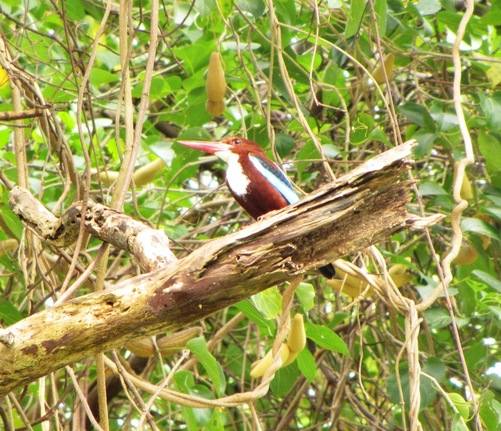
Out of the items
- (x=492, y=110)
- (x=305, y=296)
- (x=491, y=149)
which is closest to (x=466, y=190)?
(x=491, y=149)

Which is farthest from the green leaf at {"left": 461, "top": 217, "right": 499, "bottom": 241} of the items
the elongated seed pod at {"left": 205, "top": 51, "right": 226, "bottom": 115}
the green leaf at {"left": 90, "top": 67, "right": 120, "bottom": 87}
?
the green leaf at {"left": 90, "top": 67, "right": 120, "bottom": 87}

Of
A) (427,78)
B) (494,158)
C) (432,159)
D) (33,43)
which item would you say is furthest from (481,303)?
(33,43)

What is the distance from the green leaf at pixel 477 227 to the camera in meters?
2.60

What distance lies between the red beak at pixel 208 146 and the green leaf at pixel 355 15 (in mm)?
472

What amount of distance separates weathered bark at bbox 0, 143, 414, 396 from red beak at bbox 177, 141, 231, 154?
120 cm

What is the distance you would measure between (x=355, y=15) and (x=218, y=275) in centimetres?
107

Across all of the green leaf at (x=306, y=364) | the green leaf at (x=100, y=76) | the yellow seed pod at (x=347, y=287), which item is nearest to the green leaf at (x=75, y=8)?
the green leaf at (x=100, y=76)

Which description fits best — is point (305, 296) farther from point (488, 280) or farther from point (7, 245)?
point (7, 245)

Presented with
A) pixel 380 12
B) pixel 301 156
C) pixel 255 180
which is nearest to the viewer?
pixel 380 12

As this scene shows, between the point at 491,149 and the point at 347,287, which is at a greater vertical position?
the point at 491,149

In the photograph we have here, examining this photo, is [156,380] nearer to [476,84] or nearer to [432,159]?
[432,159]

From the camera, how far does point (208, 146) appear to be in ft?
9.13

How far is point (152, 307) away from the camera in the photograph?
5.02 feet

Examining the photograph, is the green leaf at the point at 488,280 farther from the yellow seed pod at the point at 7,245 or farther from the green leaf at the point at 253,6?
the yellow seed pod at the point at 7,245
